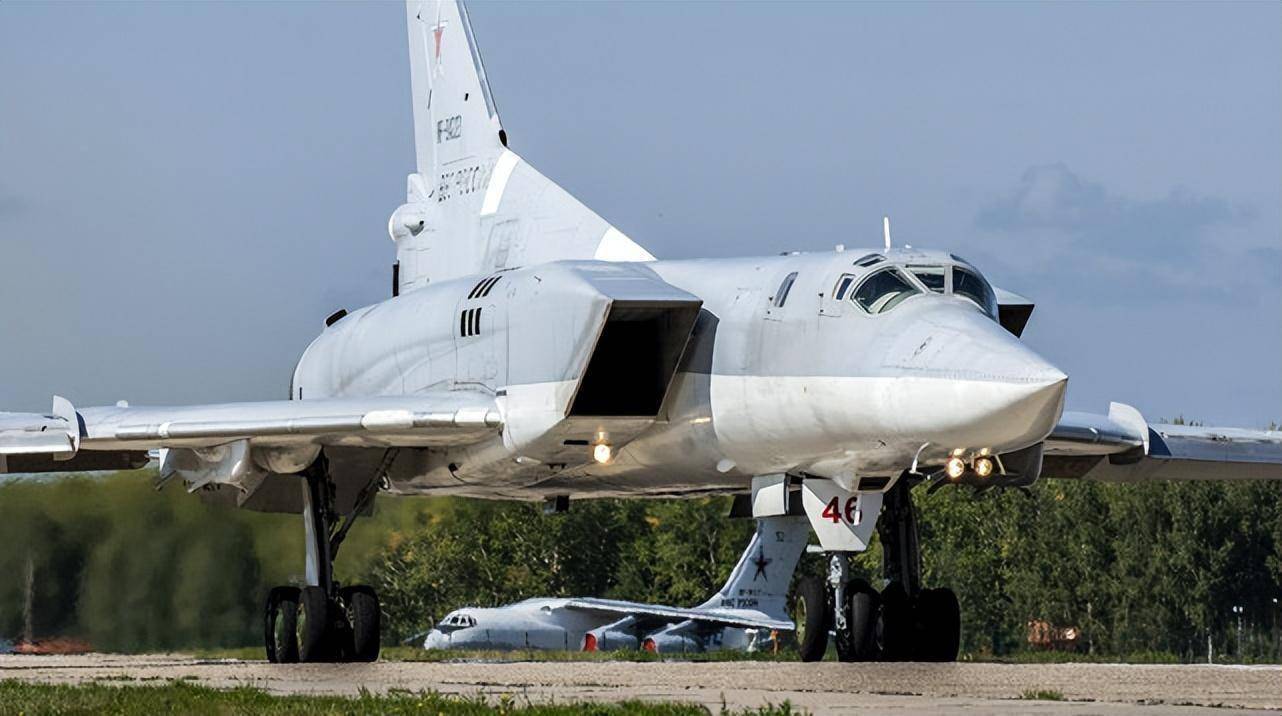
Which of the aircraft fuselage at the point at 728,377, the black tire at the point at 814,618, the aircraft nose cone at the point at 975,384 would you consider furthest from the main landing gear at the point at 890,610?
the aircraft nose cone at the point at 975,384

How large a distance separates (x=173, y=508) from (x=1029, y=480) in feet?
36.9

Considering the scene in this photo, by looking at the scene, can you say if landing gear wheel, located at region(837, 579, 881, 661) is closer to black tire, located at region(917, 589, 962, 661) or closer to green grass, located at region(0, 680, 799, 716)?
black tire, located at region(917, 589, 962, 661)

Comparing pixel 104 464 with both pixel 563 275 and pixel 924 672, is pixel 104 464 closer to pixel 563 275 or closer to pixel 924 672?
pixel 563 275

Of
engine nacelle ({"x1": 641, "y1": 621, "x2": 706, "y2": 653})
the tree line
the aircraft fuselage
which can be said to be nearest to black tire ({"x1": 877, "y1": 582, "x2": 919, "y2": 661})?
the aircraft fuselage

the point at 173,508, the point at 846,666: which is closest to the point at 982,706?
the point at 846,666

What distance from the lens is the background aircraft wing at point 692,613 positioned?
1479 inches

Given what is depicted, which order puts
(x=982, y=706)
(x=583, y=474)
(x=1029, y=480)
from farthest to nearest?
(x=583, y=474) → (x=1029, y=480) → (x=982, y=706)

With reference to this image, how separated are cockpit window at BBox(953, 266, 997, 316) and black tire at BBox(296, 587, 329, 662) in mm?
6284

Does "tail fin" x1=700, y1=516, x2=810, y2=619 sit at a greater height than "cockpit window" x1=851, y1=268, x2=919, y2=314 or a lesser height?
lesser

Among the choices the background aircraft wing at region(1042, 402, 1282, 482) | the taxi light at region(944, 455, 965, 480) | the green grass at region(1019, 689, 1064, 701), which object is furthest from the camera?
the background aircraft wing at region(1042, 402, 1282, 482)

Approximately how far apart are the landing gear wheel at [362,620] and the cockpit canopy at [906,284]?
5.38 metres

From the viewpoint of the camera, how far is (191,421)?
17562 millimetres

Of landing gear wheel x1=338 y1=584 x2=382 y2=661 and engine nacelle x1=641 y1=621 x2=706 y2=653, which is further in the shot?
engine nacelle x1=641 y1=621 x2=706 y2=653

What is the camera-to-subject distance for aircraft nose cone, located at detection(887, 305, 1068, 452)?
1376 centimetres
